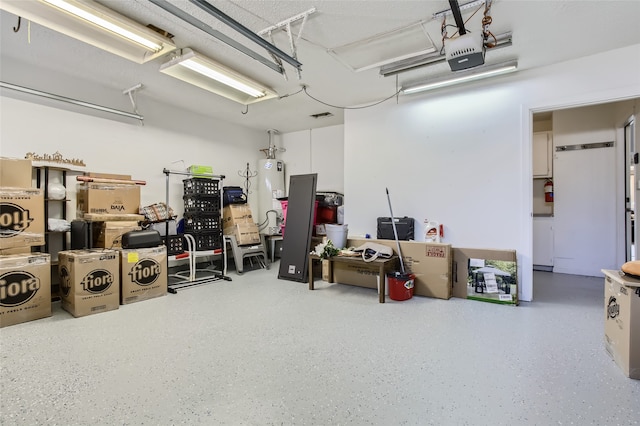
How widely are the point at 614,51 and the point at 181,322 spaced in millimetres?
5440

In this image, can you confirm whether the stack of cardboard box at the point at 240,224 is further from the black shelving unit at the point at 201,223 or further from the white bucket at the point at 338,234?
the white bucket at the point at 338,234

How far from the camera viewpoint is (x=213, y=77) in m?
3.68

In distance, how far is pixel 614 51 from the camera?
3273 mm

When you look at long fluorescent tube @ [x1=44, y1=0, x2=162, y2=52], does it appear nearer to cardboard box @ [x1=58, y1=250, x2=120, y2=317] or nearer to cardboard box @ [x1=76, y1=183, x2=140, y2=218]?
cardboard box @ [x1=76, y1=183, x2=140, y2=218]

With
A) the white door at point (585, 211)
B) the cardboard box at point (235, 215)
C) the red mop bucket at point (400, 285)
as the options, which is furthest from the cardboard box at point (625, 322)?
the cardboard box at point (235, 215)

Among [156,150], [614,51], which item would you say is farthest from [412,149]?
[156,150]

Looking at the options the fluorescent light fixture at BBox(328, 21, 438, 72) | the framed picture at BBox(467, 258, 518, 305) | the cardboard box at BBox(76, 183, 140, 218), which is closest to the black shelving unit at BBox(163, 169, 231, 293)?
the cardboard box at BBox(76, 183, 140, 218)

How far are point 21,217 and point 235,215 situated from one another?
2.70m

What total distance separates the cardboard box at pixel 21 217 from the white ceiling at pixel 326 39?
1539mm

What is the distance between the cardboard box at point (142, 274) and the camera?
3.56 m

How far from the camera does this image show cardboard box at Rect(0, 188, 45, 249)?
3043 millimetres

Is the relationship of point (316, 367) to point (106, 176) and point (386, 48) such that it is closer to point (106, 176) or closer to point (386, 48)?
point (386, 48)

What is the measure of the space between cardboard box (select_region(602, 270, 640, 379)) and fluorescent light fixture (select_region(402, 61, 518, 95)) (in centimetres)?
250

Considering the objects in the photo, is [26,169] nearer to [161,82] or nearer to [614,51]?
[161,82]
